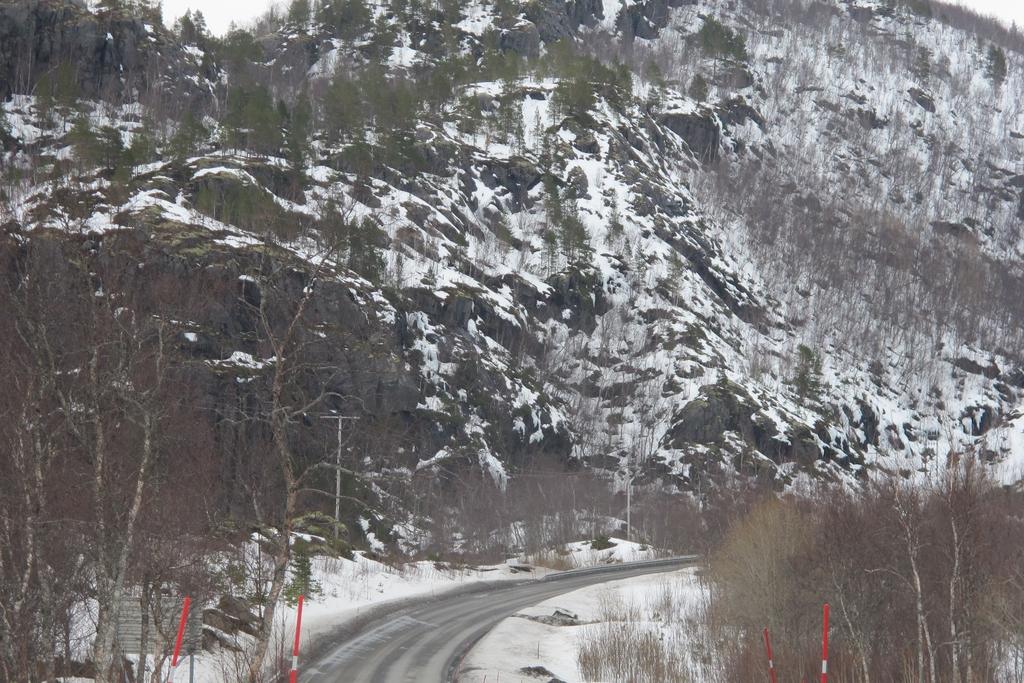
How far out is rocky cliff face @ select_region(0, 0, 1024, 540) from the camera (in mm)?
84438

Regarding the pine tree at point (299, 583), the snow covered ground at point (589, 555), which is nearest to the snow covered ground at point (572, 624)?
the pine tree at point (299, 583)

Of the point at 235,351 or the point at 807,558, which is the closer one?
the point at 807,558

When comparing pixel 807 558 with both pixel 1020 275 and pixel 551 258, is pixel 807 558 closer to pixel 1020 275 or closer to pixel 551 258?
pixel 551 258

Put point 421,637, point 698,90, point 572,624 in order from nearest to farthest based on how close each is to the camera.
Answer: point 421,637 < point 572,624 < point 698,90

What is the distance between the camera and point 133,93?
12762cm

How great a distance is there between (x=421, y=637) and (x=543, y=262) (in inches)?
3617

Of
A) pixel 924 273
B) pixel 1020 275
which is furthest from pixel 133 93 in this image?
pixel 1020 275

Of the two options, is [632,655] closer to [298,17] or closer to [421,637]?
[421,637]

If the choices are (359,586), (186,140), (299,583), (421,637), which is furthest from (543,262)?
(299,583)

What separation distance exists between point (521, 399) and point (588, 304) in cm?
2482

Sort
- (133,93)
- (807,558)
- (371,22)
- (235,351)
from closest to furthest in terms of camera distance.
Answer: (807,558), (235,351), (133,93), (371,22)

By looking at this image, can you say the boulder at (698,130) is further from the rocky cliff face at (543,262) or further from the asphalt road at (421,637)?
the asphalt road at (421,637)

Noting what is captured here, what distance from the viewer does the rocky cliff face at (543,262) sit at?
8444 cm

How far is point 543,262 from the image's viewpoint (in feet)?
406
